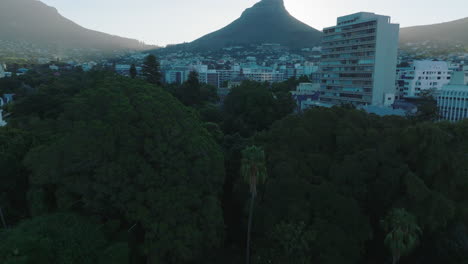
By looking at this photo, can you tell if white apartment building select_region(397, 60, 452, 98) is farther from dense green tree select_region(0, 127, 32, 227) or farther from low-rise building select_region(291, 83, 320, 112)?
dense green tree select_region(0, 127, 32, 227)

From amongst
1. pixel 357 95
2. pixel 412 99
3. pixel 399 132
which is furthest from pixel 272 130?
pixel 412 99

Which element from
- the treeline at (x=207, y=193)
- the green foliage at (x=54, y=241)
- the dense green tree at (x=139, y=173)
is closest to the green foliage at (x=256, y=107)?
the treeline at (x=207, y=193)

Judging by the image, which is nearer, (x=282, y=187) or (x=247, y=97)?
(x=282, y=187)

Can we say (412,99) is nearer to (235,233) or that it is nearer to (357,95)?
(357,95)

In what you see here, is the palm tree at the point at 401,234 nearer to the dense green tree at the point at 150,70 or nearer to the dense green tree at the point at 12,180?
the dense green tree at the point at 12,180

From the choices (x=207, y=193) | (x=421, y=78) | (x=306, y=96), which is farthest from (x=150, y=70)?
(x=421, y=78)

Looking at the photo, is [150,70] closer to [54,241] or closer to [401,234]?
[54,241]
